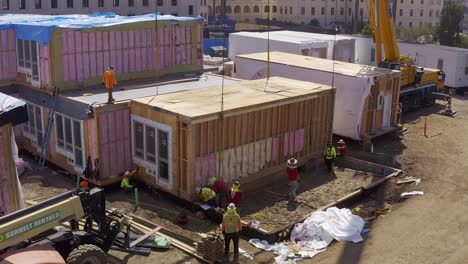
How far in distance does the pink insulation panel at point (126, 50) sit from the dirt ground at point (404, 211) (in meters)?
3.93

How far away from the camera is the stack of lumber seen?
12.9 meters

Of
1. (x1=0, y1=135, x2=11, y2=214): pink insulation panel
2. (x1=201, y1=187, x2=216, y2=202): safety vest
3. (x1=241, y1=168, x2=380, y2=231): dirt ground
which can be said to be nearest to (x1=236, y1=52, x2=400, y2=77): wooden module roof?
(x1=241, y1=168, x2=380, y2=231): dirt ground

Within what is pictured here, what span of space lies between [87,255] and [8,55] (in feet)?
39.1

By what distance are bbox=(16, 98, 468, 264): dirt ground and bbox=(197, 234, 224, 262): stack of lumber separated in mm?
382

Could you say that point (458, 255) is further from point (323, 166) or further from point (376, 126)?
point (376, 126)

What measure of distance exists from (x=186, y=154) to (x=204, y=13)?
80.9 m

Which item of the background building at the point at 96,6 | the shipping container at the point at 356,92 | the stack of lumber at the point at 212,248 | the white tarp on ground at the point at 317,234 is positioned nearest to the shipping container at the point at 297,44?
the shipping container at the point at 356,92

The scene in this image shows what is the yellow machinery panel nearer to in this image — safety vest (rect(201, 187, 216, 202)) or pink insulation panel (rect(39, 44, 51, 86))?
safety vest (rect(201, 187, 216, 202))

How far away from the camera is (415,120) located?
88.4 ft

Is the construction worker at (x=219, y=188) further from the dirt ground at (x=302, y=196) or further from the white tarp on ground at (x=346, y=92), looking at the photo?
the white tarp on ground at (x=346, y=92)

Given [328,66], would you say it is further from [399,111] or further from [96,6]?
[96,6]

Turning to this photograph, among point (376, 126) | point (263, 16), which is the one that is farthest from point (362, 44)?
point (263, 16)

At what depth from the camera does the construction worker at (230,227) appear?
12945 mm

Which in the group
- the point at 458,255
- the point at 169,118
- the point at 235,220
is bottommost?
the point at 458,255
